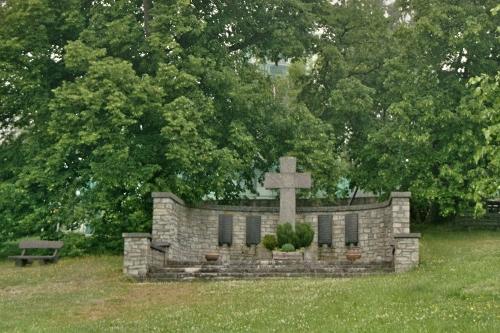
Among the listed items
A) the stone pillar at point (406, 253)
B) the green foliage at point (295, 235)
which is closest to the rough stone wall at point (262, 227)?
the green foliage at point (295, 235)

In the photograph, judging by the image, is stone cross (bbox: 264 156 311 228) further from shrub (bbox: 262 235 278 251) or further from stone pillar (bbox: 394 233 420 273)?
stone pillar (bbox: 394 233 420 273)

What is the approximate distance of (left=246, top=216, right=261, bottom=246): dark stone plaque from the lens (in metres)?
25.9

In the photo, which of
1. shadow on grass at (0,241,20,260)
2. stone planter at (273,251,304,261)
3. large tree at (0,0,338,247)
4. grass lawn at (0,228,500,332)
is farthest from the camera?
shadow on grass at (0,241,20,260)

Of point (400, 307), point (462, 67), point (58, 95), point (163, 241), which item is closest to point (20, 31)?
point (58, 95)

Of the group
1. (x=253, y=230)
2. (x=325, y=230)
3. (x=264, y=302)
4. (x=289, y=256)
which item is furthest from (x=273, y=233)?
(x=264, y=302)

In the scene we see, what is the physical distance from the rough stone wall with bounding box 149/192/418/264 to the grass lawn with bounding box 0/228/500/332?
9.05 feet

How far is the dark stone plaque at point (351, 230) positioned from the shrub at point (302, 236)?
1.97m

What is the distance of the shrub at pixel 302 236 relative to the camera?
2362 centimetres

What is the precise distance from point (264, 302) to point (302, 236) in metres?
9.10

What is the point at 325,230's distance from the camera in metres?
25.8

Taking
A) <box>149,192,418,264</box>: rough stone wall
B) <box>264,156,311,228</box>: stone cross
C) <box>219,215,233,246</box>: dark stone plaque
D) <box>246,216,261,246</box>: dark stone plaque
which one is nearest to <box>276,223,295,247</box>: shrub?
<box>149,192,418,264</box>: rough stone wall

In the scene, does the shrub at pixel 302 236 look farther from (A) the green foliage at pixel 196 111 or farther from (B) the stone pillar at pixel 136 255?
(B) the stone pillar at pixel 136 255

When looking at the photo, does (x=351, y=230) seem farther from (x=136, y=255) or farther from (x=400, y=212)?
(x=136, y=255)

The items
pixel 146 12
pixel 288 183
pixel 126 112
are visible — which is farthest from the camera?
pixel 146 12
